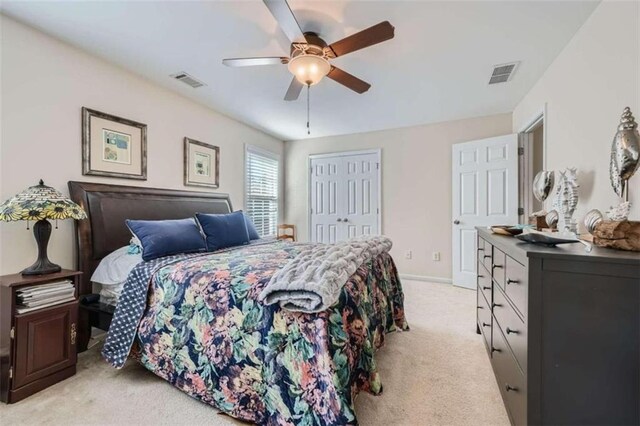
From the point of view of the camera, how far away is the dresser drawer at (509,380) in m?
1.21

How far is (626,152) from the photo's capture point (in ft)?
4.50

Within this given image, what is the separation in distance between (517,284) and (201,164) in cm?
349

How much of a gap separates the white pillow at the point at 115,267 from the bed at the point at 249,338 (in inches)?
5.4

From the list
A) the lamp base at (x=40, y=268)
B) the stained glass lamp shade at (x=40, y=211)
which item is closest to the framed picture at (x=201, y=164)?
the stained glass lamp shade at (x=40, y=211)

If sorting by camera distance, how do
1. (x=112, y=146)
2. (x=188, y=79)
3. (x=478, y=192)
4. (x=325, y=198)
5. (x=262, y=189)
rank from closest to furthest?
(x=112, y=146) → (x=188, y=79) → (x=478, y=192) → (x=262, y=189) → (x=325, y=198)

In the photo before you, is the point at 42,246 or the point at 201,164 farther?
the point at 201,164

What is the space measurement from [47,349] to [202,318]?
112 centimetres

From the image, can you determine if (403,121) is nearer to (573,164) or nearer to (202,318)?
(573,164)

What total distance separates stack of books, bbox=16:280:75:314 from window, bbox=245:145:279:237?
2.58 m

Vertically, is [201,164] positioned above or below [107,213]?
above

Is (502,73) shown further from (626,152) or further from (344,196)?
(344,196)

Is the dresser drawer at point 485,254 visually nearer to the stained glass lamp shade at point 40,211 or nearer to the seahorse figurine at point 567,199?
the seahorse figurine at point 567,199

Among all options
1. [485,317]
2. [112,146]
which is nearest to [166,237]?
[112,146]

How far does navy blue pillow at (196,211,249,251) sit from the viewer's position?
268cm
